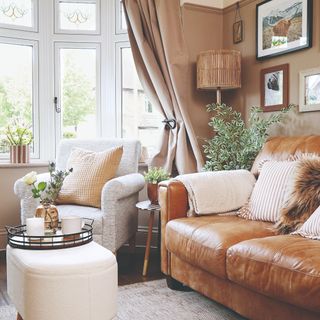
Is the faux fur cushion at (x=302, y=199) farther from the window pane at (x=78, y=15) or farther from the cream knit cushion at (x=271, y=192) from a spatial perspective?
the window pane at (x=78, y=15)

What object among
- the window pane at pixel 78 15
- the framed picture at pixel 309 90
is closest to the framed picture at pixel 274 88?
the framed picture at pixel 309 90

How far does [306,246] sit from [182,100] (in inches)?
83.3

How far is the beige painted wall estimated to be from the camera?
3113 mm

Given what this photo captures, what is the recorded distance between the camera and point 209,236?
2.27 meters

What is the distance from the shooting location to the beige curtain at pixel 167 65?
374cm

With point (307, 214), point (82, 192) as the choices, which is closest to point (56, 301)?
point (307, 214)

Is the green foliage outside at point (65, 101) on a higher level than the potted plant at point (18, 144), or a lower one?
higher

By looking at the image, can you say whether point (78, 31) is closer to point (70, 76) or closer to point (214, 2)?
point (70, 76)

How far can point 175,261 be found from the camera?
2.69 meters

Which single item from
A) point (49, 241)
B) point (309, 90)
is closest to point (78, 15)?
point (309, 90)

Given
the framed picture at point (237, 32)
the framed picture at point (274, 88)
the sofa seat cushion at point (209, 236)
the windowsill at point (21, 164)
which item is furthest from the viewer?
the framed picture at point (237, 32)

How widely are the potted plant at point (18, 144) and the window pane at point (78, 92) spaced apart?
400 mm

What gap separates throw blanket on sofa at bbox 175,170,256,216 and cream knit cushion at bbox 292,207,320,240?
641mm

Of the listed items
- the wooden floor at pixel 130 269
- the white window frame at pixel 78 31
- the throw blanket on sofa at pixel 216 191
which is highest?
the white window frame at pixel 78 31
